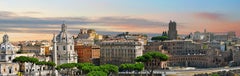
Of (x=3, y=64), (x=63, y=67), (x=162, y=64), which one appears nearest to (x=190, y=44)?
(x=162, y=64)

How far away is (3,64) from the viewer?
63.9m

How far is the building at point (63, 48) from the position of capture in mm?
77000

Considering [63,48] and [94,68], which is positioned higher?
[63,48]

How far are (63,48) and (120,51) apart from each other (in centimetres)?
1144

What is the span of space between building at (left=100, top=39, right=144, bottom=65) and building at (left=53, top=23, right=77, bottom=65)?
9.07m

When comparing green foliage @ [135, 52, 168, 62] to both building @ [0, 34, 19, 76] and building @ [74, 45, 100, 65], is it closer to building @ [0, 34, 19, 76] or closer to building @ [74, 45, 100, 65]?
building @ [0, 34, 19, 76]

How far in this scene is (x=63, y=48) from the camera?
7806 centimetres

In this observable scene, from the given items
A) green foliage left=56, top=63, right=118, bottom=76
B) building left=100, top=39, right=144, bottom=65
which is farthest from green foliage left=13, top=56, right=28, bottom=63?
building left=100, top=39, right=144, bottom=65

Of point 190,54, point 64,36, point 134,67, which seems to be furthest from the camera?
point 190,54

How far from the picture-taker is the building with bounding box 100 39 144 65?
84.1 metres

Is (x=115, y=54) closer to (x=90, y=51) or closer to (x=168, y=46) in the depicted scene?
(x=90, y=51)

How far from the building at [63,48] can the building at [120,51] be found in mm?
9073

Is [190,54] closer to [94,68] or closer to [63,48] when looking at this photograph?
[63,48]

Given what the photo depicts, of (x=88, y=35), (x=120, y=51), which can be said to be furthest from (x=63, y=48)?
(x=88, y=35)
